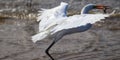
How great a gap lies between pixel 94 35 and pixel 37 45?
58.6 inches

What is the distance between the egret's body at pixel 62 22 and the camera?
5.66 metres

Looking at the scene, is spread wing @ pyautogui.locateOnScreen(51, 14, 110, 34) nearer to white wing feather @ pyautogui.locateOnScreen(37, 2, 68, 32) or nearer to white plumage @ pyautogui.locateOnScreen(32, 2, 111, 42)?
white plumage @ pyautogui.locateOnScreen(32, 2, 111, 42)

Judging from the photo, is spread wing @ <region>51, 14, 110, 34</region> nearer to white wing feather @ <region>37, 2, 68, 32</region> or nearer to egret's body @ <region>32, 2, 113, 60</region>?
egret's body @ <region>32, 2, 113, 60</region>

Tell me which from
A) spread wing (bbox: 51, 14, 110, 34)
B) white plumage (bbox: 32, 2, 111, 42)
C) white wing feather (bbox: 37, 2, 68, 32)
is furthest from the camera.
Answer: white wing feather (bbox: 37, 2, 68, 32)

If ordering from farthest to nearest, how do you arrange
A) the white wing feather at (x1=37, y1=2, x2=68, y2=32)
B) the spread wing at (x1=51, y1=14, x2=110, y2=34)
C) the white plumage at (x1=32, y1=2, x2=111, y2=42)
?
1. the white wing feather at (x1=37, y1=2, x2=68, y2=32)
2. the white plumage at (x1=32, y1=2, x2=111, y2=42)
3. the spread wing at (x1=51, y1=14, x2=110, y2=34)

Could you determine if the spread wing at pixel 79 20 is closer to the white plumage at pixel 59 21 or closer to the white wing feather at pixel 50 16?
the white plumage at pixel 59 21

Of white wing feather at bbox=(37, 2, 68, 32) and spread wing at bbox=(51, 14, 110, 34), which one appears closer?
spread wing at bbox=(51, 14, 110, 34)

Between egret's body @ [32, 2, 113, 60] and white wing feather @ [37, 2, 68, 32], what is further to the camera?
white wing feather @ [37, 2, 68, 32]

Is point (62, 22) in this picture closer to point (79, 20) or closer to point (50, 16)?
point (79, 20)

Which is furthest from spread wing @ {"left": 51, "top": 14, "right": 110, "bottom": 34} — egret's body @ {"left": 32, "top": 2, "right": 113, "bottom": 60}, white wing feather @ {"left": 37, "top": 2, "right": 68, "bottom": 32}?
white wing feather @ {"left": 37, "top": 2, "right": 68, "bottom": 32}

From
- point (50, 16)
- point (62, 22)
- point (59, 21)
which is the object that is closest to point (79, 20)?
point (62, 22)

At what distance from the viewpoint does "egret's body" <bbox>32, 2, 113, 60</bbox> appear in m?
5.66

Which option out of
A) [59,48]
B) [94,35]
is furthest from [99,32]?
[59,48]

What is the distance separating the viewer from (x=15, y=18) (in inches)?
410
